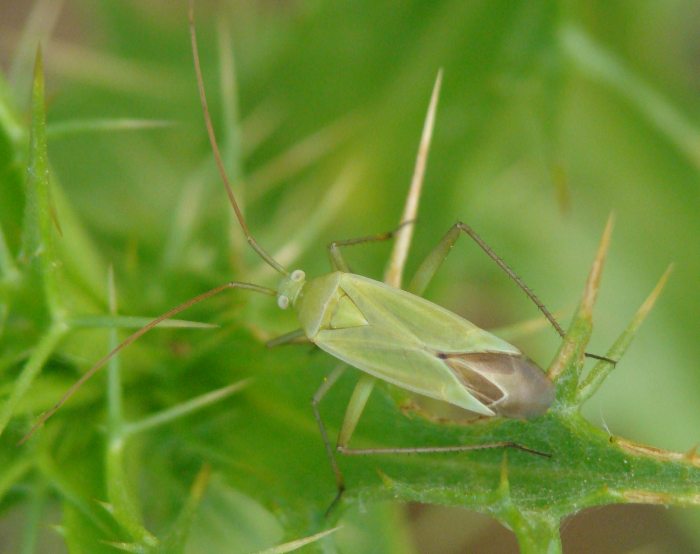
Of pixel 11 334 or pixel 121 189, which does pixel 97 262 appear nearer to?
pixel 11 334

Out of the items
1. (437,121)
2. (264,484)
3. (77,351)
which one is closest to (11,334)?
(77,351)

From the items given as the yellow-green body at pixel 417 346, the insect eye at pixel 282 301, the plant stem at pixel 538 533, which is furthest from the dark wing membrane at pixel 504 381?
the insect eye at pixel 282 301

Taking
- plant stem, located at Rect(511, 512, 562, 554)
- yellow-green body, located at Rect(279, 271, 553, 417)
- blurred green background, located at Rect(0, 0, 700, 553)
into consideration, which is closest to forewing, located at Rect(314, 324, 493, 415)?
yellow-green body, located at Rect(279, 271, 553, 417)

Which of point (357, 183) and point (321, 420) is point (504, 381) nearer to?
point (321, 420)

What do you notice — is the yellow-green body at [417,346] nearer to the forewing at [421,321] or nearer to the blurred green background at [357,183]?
the forewing at [421,321]

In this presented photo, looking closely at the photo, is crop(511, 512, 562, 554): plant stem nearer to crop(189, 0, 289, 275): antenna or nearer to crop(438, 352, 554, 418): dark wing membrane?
crop(438, 352, 554, 418): dark wing membrane

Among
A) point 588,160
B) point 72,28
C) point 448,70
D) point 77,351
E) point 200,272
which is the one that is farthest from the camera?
point 72,28
